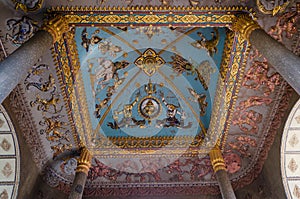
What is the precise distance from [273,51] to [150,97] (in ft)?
16.6

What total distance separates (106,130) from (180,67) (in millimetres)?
3096

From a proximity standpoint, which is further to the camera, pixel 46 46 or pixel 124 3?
pixel 124 3

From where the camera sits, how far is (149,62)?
8.95m

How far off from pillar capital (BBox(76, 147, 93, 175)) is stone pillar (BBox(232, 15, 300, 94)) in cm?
536

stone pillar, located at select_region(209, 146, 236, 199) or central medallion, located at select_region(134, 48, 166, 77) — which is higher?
central medallion, located at select_region(134, 48, 166, 77)

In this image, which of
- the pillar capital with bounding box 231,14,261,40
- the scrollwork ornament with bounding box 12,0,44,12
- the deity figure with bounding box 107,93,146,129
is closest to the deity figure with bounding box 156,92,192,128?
the deity figure with bounding box 107,93,146,129

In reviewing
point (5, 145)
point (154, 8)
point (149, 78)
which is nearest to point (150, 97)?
point (149, 78)

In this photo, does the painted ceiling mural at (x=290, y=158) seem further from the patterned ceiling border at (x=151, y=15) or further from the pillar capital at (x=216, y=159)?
the patterned ceiling border at (x=151, y=15)

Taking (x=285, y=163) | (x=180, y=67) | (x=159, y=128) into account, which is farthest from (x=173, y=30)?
(x=285, y=163)

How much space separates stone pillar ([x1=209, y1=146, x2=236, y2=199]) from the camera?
748 centimetres

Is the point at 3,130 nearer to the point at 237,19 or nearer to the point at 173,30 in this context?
the point at 173,30

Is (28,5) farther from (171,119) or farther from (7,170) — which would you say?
(171,119)

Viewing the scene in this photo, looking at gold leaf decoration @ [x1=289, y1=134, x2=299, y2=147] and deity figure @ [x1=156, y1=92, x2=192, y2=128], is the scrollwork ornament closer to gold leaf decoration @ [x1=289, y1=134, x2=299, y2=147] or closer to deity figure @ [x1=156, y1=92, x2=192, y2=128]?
deity figure @ [x1=156, y1=92, x2=192, y2=128]

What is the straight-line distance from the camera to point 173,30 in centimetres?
807
